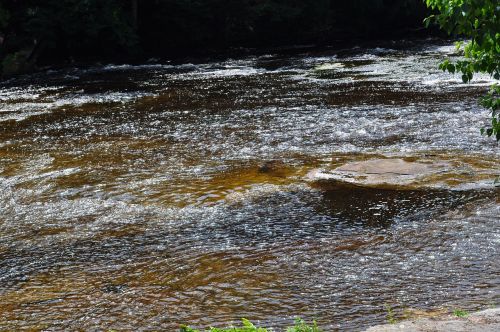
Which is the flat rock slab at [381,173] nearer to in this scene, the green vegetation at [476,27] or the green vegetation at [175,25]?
the green vegetation at [476,27]

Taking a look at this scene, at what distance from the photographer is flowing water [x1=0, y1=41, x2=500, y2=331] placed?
5.80 m

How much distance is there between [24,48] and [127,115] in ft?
58.7

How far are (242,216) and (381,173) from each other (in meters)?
2.36

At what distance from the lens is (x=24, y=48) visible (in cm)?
3164

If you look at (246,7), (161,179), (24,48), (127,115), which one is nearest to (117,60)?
(24,48)

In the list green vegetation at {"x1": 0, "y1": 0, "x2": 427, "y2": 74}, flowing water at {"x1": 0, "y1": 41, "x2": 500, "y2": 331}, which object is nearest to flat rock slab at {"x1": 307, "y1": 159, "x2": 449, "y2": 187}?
flowing water at {"x1": 0, "y1": 41, "x2": 500, "y2": 331}

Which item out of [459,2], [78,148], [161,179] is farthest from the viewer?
[78,148]

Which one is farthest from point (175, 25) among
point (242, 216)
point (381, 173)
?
point (242, 216)

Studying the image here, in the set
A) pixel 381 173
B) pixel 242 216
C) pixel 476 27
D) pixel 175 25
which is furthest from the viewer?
pixel 175 25

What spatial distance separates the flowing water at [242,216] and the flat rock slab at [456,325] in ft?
2.60

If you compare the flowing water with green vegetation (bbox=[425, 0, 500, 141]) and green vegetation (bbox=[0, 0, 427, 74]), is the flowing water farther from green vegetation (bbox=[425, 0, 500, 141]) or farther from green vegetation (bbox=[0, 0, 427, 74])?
green vegetation (bbox=[0, 0, 427, 74])

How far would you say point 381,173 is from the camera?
942 cm

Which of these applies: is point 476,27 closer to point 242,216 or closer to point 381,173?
point 242,216

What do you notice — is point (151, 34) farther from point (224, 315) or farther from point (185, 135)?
point (224, 315)
